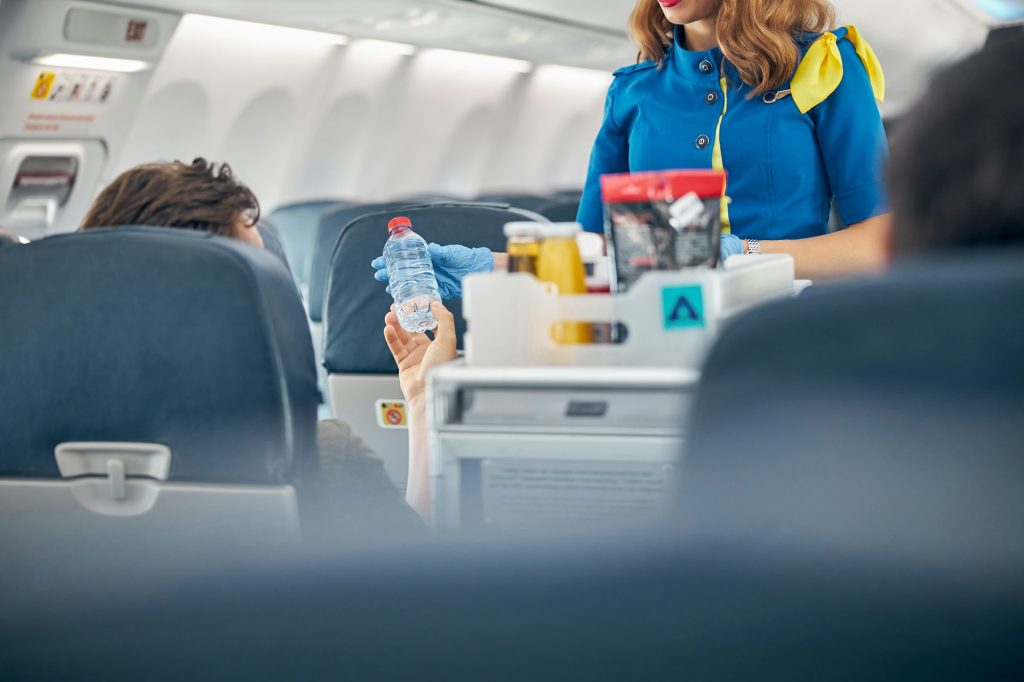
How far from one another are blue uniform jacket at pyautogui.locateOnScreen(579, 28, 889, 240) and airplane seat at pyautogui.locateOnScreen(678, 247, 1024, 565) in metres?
1.77

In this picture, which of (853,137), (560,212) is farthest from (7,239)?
(560,212)

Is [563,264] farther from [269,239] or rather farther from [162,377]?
[269,239]

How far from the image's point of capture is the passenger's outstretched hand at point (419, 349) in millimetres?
2375

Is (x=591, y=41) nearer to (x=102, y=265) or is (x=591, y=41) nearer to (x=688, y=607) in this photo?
(x=102, y=265)

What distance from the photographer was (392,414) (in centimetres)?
373

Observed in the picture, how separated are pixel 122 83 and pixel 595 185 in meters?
5.31

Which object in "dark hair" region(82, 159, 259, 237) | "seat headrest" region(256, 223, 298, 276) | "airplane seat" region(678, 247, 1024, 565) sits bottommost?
"airplane seat" region(678, 247, 1024, 565)

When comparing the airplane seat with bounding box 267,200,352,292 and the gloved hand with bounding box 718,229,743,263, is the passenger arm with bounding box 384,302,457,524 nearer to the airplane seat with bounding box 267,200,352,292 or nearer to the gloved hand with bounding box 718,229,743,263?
the gloved hand with bounding box 718,229,743,263

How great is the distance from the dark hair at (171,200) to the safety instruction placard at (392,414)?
1.19 m

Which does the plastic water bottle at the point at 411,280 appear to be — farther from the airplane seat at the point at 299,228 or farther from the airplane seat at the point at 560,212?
the airplane seat at the point at 299,228

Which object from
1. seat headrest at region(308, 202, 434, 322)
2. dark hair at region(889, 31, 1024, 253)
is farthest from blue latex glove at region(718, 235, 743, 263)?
seat headrest at region(308, 202, 434, 322)

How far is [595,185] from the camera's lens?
2.88 metres

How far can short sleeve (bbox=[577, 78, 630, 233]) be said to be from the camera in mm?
2887

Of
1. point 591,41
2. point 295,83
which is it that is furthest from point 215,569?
point 591,41
